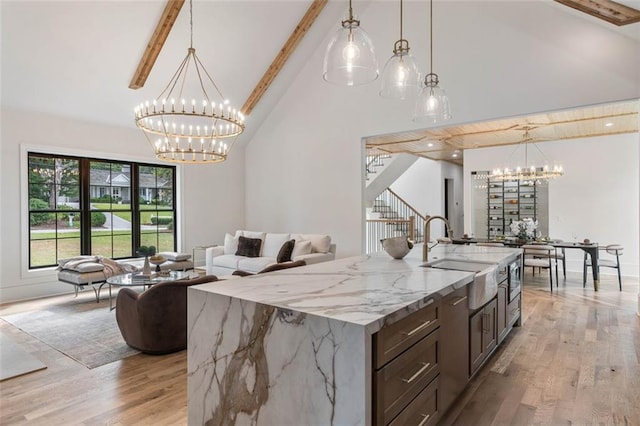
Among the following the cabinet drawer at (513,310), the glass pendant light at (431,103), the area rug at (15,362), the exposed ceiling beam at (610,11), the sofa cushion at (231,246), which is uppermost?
the exposed ceiling beam at (610,11)

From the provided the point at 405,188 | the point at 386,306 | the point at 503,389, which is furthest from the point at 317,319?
the point at 405,188

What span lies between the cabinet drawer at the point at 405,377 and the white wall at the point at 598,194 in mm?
7637

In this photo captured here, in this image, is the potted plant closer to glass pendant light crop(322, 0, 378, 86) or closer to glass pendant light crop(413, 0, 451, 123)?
glass pendant light crop(322, 0, 378, 86)

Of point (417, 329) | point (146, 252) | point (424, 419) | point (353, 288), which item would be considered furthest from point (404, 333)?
point (146, 252)

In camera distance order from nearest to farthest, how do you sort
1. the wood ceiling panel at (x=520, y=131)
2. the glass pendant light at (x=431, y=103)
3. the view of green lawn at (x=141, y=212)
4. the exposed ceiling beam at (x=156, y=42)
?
1. the glass pendant light at (x=431, y=103)
2. the exposed ceiling beam at (x=156, y=42)
3. the wood ceiling panel at (x=520, y=131)
4. the view of green lawn at (x=141, y=212)

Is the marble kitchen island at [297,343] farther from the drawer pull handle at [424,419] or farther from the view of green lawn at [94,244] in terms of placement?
the view of green lawn at [94,244]

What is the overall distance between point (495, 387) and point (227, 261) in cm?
481

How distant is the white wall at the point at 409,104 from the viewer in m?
5.04

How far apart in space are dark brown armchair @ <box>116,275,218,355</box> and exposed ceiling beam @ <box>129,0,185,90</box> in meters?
3.84

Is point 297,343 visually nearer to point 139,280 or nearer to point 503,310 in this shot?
point 503,310

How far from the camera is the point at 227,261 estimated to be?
21.8 feet

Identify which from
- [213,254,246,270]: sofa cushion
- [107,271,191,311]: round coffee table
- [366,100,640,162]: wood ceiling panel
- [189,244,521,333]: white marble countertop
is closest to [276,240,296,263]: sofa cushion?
[213,254,246,270]: sofa cushion

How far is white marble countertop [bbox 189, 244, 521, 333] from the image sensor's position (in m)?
1.74

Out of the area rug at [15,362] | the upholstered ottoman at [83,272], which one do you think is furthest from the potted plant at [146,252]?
the area rug at [15,362]
